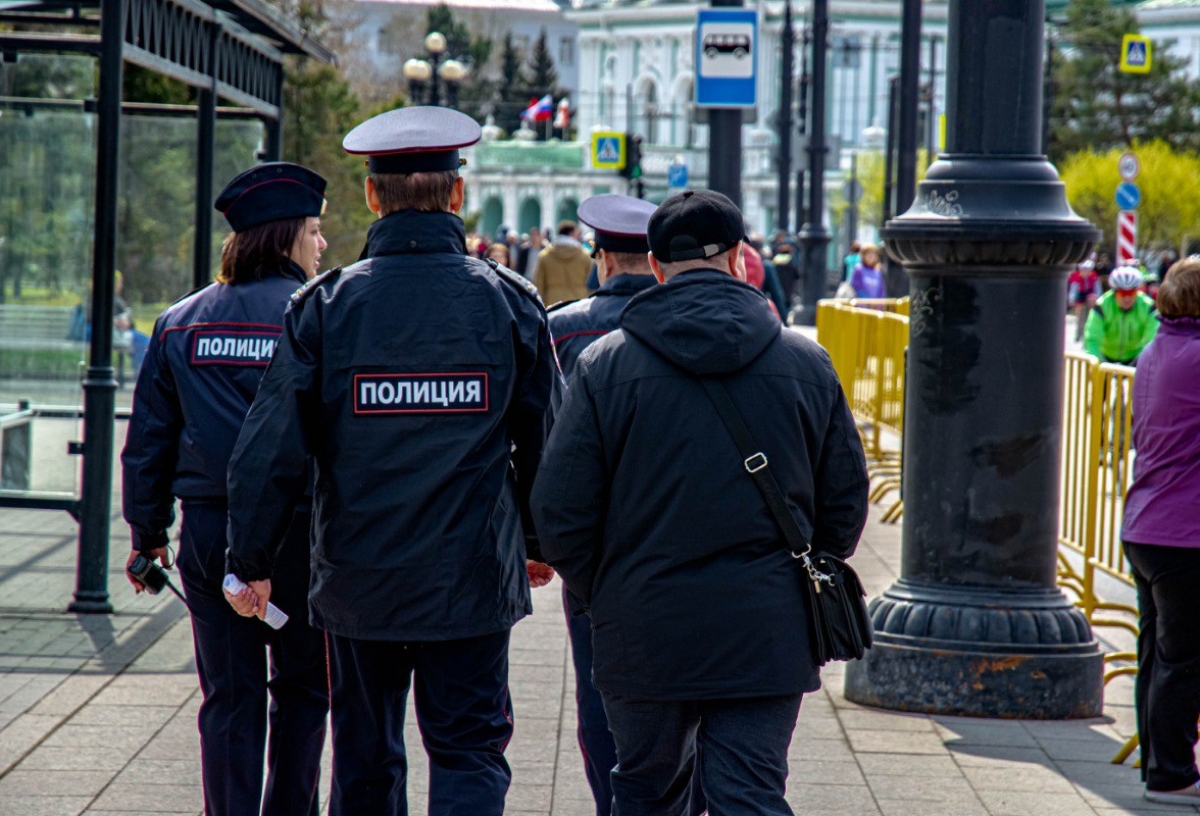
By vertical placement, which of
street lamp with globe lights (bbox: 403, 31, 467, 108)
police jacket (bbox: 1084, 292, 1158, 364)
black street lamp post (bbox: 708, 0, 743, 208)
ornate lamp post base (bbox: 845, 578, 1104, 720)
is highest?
street lamp with globe lights (bbox: 403, 31, 467, 108)

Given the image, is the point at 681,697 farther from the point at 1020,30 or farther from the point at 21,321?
the point at 21,321

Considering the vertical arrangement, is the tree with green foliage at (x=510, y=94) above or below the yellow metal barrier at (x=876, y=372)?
above

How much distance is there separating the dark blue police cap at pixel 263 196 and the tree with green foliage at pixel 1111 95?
75002 mm

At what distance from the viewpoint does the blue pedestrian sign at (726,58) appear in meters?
12.0

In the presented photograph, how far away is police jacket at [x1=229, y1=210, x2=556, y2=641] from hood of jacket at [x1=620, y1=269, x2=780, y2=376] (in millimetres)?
384

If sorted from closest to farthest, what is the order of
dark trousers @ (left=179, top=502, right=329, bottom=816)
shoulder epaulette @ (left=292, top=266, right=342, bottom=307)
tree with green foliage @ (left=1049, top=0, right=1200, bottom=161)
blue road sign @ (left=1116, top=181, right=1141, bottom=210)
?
shoulder epaulette @ (left=292, top=266, right=342, bottom=307) < dark trousers @ (left=179, top=502, right=329, bottom=816) < blue road sign @ (left=1116, top=181, right=1141, bottom=210) < tree with green foliage @ (left=1049, top=0, right=1200, bottom=161)

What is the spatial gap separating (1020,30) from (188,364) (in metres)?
3.51

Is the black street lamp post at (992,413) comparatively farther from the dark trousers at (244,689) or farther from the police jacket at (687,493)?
the police jacket at (687,493)

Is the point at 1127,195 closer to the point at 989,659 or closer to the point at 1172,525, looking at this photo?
the point at 989,659

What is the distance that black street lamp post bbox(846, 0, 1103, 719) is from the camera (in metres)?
6.66

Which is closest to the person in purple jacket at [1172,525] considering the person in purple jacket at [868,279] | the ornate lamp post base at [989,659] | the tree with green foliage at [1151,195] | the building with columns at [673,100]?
the ornate lamp post base at [989,659]

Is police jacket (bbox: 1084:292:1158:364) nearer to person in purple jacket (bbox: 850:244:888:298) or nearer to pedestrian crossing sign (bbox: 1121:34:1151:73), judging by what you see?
person in purple jacket (bbox: 850:244:888:298)

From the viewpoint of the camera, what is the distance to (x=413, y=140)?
4105 mm

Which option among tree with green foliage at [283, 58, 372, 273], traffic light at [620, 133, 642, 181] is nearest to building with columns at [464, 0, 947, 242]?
traffic light at [620, 133, 642, 181]
